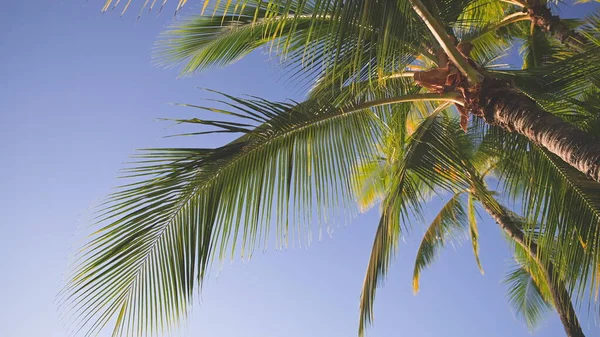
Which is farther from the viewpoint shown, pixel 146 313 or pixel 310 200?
pixel 310 200

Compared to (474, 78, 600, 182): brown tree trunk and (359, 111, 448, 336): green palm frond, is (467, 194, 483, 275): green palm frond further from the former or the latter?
(474, 78, 600, 182): brown tree trunk

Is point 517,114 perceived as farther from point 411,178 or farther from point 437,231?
point 437,231

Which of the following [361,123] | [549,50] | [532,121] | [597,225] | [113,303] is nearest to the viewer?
[532,121]

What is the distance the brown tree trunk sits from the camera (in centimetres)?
253

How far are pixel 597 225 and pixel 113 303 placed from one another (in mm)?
3261

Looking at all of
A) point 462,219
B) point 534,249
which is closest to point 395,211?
point 534,249

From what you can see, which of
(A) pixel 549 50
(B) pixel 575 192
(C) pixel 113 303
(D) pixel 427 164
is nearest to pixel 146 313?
(C) pixel 113 303

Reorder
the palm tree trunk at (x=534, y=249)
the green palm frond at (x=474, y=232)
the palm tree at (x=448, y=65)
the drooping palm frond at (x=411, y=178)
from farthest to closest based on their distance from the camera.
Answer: the green palm frond at (x=474, y=232) → the palm tree trunk at (x=534, y=249) → the drooping palm frond at (x=411, y=178) → the palm tree at (x=448, y=65)

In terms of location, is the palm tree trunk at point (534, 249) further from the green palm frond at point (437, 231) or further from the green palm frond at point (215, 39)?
the green palm frond at point (215, 39)

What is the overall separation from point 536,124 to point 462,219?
568 centimetres

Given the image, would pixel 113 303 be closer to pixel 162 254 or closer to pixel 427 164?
pixel 162 254

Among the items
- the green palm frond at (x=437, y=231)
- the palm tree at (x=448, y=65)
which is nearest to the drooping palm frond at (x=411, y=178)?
the palm tree at (x=448, y=65)

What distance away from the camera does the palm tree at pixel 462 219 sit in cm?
452

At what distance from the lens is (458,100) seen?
3299 mm
